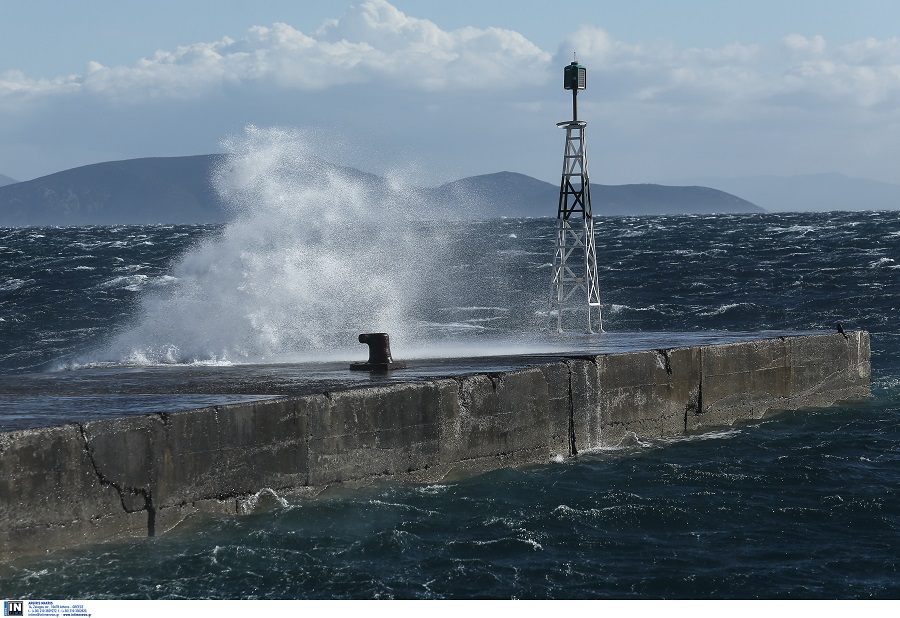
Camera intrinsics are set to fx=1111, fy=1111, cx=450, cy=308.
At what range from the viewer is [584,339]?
57.6 feet

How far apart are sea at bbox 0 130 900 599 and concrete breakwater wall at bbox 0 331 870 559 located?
22 cm

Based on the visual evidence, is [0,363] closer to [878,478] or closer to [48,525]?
[48,525]

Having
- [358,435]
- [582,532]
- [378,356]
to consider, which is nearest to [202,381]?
[378,356]

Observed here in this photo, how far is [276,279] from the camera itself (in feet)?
77.4

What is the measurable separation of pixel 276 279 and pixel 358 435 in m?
13.5

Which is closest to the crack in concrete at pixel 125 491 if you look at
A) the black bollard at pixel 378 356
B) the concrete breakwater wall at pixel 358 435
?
the concrete breakwater wall at pixel 358 435

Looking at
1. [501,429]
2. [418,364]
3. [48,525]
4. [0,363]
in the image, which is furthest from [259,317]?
[48,525]

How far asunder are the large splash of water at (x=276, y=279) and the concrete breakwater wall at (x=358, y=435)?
594 cm

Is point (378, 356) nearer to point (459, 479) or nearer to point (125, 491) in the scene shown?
point (459, 479)

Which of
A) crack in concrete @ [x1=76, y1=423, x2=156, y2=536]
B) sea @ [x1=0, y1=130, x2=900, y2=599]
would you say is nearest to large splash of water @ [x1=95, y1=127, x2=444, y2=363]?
sea @ [x1=0, y1=130, x2=900, y2=599]

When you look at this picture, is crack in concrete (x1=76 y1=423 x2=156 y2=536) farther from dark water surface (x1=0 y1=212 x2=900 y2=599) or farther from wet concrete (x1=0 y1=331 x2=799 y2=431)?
wet concrete (x1=0 y1=331 x2=799 y2=431)

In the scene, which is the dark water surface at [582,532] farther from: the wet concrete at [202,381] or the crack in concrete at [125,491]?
the wet concrete at [202,381]

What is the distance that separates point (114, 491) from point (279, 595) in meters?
1.72

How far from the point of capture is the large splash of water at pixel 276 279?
20.9m
